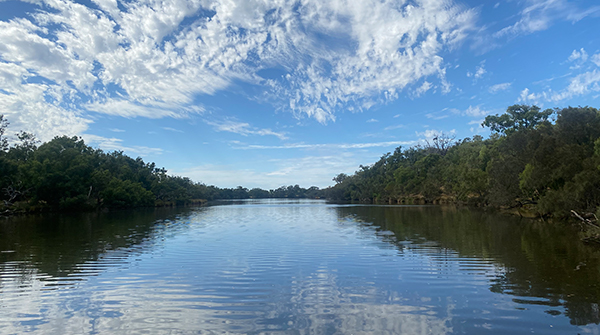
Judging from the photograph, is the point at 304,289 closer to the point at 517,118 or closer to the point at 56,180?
the point at 56,180

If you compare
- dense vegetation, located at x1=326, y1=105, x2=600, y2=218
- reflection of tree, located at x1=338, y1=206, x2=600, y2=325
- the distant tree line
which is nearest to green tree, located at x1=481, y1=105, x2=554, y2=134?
dense vegetation, located at x1=326, y1=105, x2=600, y2=218

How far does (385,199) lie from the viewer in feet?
412

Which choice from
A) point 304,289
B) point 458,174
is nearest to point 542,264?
point 304,289

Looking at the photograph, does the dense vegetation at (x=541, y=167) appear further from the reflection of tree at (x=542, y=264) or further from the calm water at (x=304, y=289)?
the calm water at (x=304, y=289)

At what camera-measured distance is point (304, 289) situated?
10.2m

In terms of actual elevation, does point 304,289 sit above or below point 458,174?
below

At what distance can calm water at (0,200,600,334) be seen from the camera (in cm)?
738

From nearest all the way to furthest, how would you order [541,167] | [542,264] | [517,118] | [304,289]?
[304,289]
[542,264]
[541,167]
[517,118]

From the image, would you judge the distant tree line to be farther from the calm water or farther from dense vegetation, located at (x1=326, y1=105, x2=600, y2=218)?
dense vegetation, located at (x1=326, y1=105, x2=600, y2=218)

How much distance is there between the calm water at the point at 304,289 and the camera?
738 centimetres

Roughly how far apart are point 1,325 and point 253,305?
17.2 ft

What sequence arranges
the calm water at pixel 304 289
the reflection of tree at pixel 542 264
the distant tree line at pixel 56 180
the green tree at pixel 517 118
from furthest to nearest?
the green tree at pixel 517 118 < the distant tree line at pixel 56 180 < the reflection of tree at pixel 542 264 < the calm water at pixel 304 289

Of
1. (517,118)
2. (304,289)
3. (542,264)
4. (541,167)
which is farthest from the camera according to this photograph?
(517,118)

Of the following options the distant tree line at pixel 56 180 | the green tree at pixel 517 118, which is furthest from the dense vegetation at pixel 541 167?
the distant tree line at pixel 56 180
